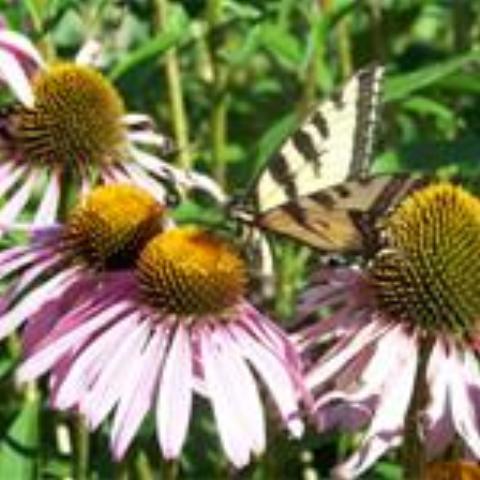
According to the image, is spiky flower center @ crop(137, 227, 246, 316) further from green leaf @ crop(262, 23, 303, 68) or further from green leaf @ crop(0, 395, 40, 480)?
green leaf @ crop(262, 23, 303, 68)

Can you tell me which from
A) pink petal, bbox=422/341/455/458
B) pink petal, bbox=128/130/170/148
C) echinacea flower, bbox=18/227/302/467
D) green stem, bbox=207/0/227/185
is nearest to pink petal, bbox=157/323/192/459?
echinacea flower, bbox=18/227/302/467

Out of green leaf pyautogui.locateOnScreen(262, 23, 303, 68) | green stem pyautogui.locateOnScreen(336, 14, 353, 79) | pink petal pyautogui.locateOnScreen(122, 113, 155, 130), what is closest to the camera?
pink petal pyautogui.locateOnScreen(122, 113, 155, 130)

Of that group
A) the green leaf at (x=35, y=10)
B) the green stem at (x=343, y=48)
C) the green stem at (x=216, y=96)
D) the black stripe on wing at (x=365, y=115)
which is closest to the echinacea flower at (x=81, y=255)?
the black stripe on wing at (x=365, y=115)

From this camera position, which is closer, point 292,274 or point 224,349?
point 224,349

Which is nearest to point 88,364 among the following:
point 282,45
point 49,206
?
point 49,206

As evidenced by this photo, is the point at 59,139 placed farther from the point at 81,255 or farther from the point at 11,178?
the point at 81,255

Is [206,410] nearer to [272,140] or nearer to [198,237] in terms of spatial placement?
[272,140]

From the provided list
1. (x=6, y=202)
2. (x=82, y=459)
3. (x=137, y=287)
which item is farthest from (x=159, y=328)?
(x=6, y=202)

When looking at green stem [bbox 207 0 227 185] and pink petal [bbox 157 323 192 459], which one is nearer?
pink petal [bbox 157 323 192 459]
